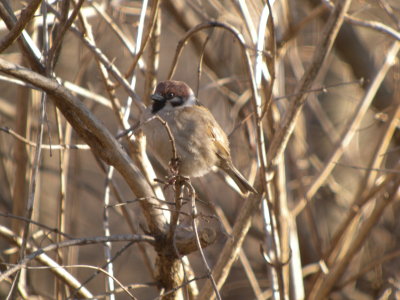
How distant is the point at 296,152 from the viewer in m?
4.26

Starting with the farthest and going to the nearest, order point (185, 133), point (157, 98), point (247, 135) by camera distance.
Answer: point (247, 135) → point (185, 133) → point (157, 98)

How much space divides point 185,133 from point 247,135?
87 cm

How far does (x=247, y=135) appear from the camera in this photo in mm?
3650

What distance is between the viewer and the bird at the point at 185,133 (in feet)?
9.00

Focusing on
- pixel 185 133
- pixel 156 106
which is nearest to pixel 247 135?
pixel 185 133

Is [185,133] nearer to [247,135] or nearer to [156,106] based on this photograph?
[156,106]

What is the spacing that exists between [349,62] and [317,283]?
7.03 ft

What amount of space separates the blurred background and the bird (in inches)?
5.8

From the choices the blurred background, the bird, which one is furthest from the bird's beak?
the blurred background

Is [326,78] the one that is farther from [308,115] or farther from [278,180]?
[278,180]

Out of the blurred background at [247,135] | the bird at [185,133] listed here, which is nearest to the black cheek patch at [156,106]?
the bird at [185,133]

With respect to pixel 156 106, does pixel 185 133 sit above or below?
below

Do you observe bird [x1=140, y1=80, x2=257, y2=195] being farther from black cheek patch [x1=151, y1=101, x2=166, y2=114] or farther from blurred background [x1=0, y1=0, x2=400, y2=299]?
blurred background [x1=0, y1=0, x2=400, y2=299]

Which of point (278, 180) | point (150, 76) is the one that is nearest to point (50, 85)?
point (150, 76)
